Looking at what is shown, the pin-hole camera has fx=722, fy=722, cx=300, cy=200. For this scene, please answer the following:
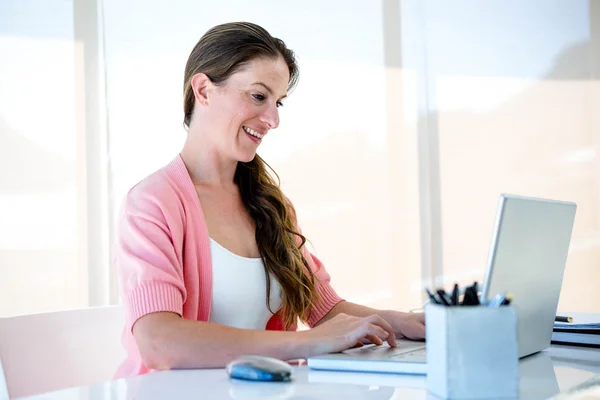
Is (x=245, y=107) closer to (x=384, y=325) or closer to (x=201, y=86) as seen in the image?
(x=201, y=86)

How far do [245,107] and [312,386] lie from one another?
0.93 metres

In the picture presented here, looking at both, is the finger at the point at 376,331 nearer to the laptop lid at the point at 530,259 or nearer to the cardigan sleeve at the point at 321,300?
the laptop lid at the point at 530,259

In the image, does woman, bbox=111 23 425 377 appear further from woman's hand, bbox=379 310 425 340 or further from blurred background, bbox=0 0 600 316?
blurred background, bbox=0 0 600 316

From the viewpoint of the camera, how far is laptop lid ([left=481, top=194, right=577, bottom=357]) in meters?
1.00

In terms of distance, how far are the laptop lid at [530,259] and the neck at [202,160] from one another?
0.89m

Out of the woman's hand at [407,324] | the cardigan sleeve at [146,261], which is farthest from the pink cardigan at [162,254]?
the woman's hand at [407,324]

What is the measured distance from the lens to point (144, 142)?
12.1 ft

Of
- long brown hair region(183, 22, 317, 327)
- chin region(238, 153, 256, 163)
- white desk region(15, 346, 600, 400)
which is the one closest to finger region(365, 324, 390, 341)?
white desk region(15, 346, 600, 400)

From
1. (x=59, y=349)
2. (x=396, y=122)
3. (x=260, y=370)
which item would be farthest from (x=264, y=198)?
(x=396, y=122)

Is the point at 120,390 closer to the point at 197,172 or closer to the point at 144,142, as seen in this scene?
the point at 197,172

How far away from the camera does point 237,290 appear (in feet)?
5.36

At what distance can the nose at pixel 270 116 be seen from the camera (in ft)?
5.90

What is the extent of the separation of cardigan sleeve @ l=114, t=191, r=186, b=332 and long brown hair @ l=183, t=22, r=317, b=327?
308 millimetres

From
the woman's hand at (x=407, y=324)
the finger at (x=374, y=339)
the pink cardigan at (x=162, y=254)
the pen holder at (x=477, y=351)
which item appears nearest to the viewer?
the pen holder at (x=477, y=351)
